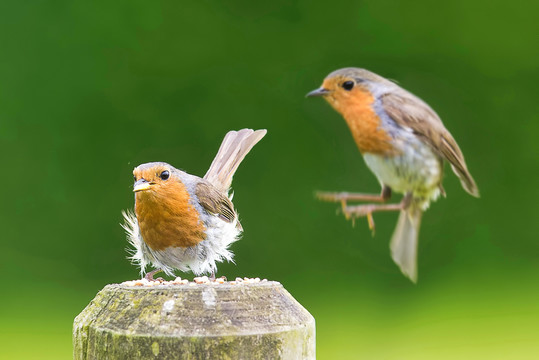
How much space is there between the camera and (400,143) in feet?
10.3

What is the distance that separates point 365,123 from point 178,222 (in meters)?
0.99

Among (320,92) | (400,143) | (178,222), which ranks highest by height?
(320,92)

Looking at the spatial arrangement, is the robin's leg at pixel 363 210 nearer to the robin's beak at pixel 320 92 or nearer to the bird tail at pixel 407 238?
the bird tail at pixel 407 238

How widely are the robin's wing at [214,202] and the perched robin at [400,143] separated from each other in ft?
2.64

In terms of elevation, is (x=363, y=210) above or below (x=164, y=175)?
above

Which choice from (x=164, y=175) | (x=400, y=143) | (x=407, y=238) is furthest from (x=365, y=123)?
(x=164, y=175)

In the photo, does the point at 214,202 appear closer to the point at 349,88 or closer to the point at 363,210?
the point at 349,88

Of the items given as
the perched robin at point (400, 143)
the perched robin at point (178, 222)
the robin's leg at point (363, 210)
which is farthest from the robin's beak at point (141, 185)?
the robin's leg at point (363, 210)

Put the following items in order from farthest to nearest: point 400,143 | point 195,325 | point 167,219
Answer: point 167,219, point 400,143, point 195,325

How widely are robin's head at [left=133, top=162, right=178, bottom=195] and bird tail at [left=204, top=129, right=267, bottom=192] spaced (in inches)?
28.1

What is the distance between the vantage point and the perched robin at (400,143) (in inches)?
122

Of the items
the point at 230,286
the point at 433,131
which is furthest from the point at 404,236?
the point at 230,286

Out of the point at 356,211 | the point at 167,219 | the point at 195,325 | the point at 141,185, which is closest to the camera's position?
the point at 195,325

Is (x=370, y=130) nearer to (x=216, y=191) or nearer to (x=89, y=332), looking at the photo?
(x=216, y=191)
